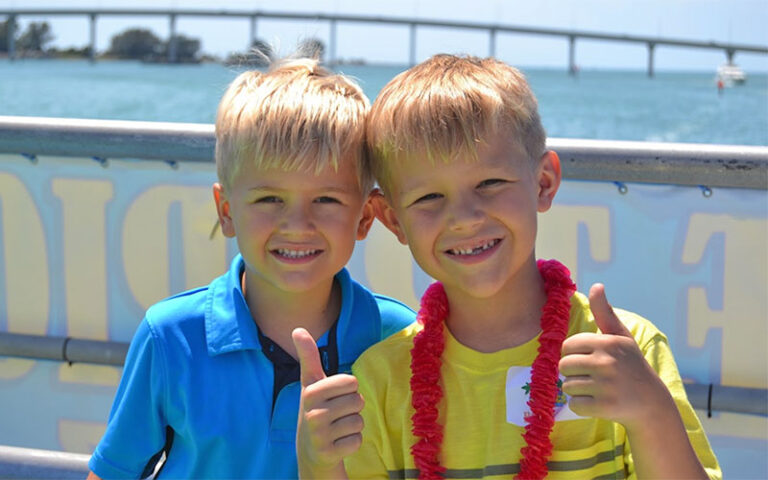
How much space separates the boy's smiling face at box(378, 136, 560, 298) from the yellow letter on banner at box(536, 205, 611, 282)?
55cm

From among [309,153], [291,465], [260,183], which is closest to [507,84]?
[309,153]

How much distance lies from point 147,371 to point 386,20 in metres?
54.5

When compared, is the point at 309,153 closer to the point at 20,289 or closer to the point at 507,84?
the point at 507,84

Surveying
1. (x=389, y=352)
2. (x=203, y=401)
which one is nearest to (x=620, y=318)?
(x=389, y=352)

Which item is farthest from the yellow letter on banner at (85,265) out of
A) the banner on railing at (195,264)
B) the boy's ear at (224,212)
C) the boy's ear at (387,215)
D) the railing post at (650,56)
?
the railing post at (650,56)

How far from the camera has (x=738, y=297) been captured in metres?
2.06

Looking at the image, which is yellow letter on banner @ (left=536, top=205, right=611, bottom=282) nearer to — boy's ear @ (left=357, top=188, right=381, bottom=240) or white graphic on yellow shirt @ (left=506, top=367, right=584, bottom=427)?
boy's ear @ (left=357, top=188, right=381, bottom=240)

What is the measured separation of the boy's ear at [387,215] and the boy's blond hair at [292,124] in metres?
0.03

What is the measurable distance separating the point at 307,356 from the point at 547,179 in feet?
1.93

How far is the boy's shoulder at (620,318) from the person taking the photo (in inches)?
60.1

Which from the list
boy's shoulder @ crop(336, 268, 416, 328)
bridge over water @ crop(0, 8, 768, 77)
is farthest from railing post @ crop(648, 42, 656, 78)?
boy's shoulder @ crop(336, 268, 416, 328)

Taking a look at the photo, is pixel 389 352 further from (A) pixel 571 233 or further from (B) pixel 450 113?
(A) pixel 571 233

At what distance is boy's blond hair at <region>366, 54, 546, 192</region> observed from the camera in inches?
61.4

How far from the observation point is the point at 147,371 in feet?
5.65
